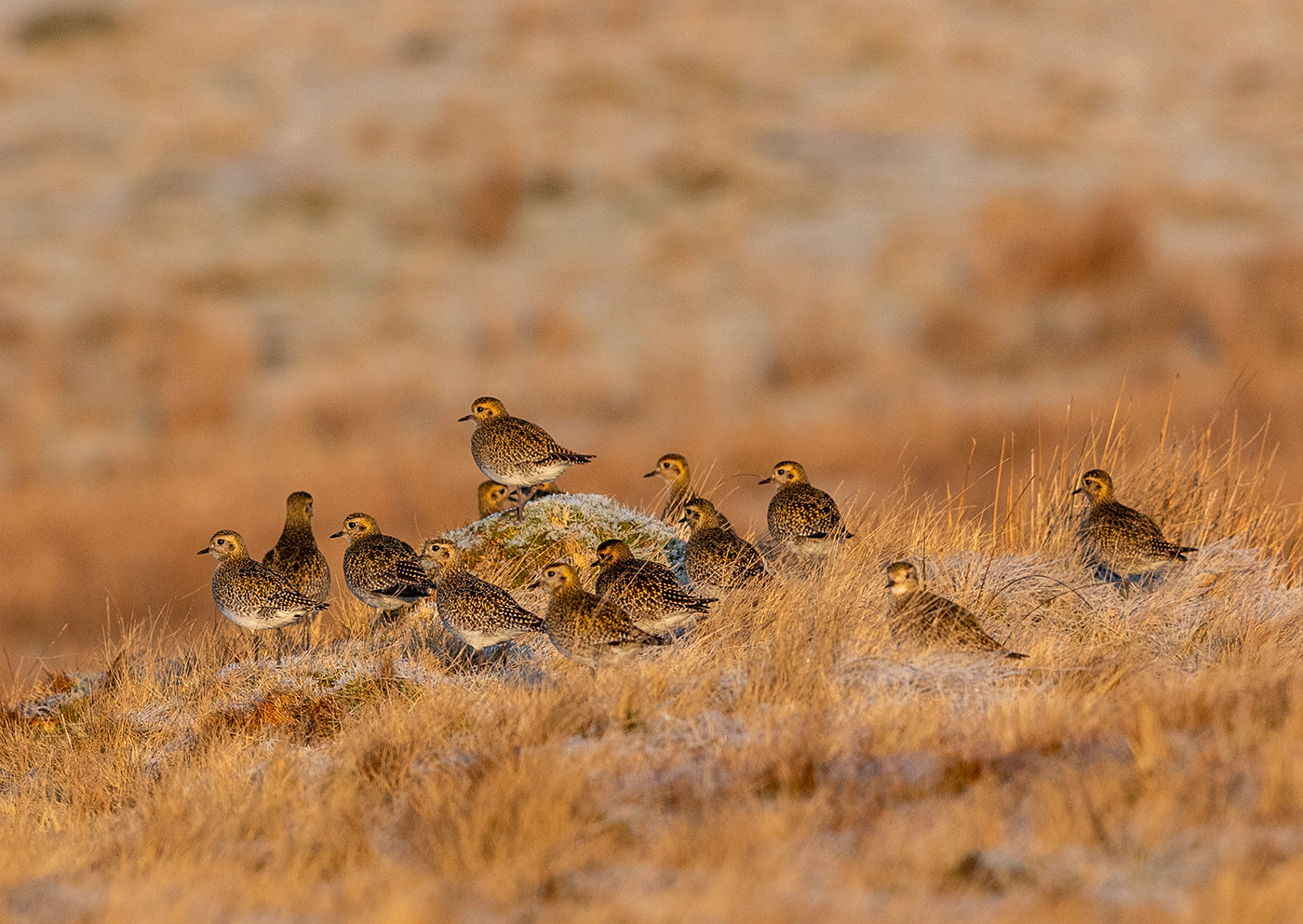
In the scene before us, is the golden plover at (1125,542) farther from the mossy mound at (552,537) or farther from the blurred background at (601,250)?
the blurred background at (601,250)

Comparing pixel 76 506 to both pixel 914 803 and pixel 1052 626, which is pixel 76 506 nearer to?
pixel 1052 626

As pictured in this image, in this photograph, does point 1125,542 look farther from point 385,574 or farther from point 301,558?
point 301,558

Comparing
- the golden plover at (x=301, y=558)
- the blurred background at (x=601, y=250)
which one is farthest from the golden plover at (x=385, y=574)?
the blurred background at (x=601, y=250)

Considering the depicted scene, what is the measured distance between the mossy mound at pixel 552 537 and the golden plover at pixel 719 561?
98cm

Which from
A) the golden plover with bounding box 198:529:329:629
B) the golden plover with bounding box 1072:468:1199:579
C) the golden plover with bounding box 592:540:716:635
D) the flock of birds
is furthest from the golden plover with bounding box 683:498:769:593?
the golden plover with bounding box 198:529:329:629

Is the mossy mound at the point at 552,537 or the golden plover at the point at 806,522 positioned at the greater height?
the golden plover at the point at 806,522

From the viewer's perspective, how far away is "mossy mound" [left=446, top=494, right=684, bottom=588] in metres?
11.7

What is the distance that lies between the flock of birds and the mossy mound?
0.22m

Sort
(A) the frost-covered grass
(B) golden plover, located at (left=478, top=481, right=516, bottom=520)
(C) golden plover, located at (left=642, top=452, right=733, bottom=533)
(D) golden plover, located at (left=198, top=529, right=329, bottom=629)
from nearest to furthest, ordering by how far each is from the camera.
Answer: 1. (A) the frost-covered grass
2. (D) golden plover, located at (left=198, top=529, right=329, bottom=629)
3. (C) golden plover, located at (left=642, top=452, right=733, bottom=533)
4. (B) golden plover, located at (left=478, top=481, right=516, bottom=520)

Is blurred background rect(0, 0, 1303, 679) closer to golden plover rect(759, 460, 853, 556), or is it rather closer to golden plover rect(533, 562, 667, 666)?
golden plover rect(759, 460, 853, 556)

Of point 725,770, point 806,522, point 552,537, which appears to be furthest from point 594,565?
point 725,770

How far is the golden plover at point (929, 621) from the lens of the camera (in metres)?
9.13

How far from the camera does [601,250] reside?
123 ft

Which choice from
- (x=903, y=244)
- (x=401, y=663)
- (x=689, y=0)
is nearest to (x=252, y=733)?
(x=401, y=663)
